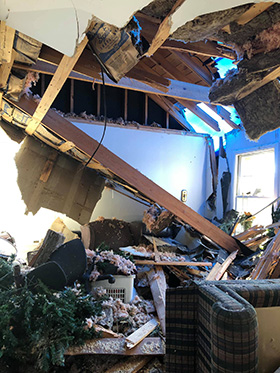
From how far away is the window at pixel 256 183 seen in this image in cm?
400

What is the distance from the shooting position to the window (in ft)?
13.1

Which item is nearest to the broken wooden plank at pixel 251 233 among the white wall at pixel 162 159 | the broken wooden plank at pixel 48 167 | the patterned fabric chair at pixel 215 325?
the white wall at pixel 162 159

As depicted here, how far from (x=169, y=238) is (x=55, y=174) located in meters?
2.14

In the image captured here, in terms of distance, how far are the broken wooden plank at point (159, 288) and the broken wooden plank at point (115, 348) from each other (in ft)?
0.94

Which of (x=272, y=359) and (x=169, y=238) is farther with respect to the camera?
(x=169, y=238)

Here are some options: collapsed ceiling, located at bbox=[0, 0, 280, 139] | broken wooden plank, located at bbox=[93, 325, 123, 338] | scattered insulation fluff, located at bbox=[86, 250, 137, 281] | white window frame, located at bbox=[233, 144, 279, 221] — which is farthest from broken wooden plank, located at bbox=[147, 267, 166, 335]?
white window frame, located at bbox=[233, 144, 279, 221]

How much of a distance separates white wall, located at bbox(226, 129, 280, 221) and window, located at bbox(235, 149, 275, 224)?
0.08m

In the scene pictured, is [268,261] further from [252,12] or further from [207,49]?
[252,12]

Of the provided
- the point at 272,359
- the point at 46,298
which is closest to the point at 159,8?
the point at 272,359

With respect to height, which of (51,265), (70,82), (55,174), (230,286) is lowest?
(51,265)

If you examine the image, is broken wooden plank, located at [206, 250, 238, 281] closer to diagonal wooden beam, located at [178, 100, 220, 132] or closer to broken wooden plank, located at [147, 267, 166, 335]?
broken wooden plank, located at [147, 267, 166, 335]

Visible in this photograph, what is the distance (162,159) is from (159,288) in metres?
2.96

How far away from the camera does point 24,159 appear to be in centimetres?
386

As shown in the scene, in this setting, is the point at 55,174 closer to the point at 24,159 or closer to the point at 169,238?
the point at 24,159
